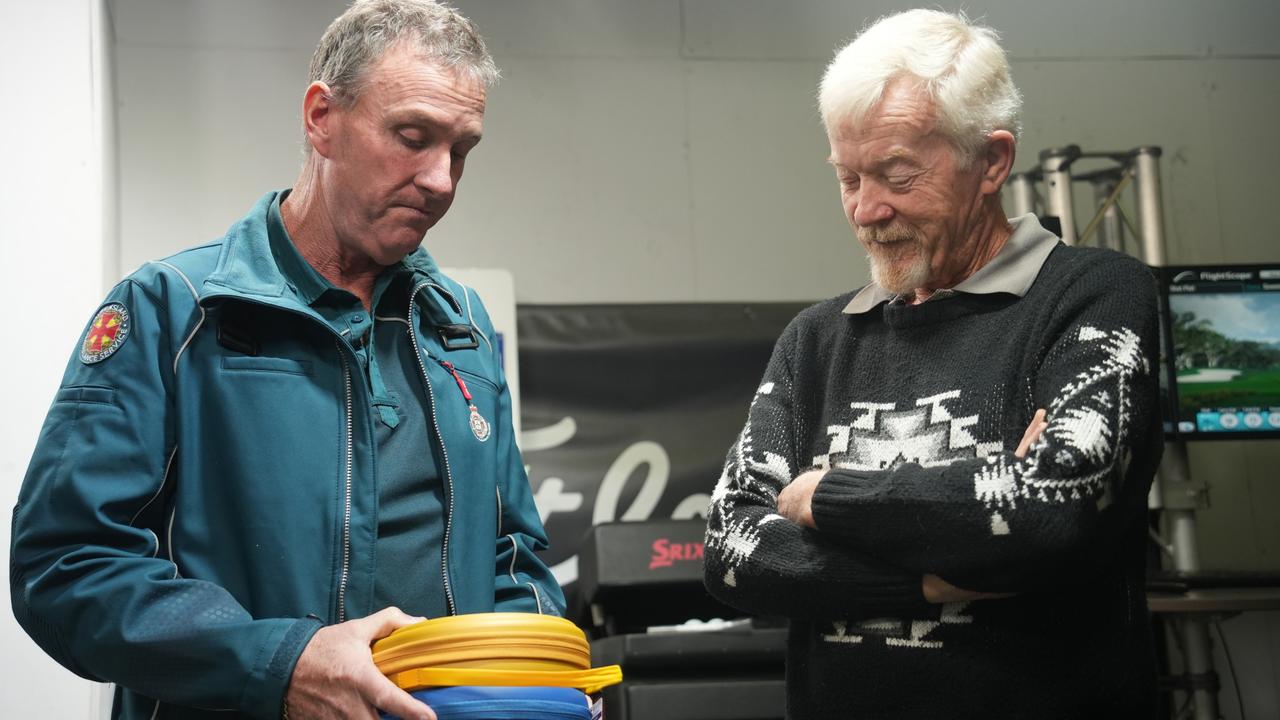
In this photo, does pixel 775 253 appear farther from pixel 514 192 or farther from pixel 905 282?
pixel 905 282

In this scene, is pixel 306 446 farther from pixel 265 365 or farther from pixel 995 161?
pixel 995 161

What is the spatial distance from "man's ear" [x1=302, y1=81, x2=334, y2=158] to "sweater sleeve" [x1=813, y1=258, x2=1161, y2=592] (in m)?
0.73

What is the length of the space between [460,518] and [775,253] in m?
3.44

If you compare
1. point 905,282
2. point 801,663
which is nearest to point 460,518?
point 801,663

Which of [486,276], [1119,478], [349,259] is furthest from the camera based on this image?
[486,276]

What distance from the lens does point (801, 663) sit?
1.56 metres

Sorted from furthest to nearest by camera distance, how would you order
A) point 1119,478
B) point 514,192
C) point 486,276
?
point 514,192 < point 486,276 < point 1119,478

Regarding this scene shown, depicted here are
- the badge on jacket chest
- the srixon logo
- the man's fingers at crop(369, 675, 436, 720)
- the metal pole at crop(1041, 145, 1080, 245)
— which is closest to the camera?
the man's fingers at crop(369, 675, 436, 720)

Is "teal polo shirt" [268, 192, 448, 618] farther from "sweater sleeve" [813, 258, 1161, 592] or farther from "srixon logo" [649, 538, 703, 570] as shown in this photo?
"srixon logo" [649, 538, 703, 570]

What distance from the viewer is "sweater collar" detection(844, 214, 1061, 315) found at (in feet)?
5.08

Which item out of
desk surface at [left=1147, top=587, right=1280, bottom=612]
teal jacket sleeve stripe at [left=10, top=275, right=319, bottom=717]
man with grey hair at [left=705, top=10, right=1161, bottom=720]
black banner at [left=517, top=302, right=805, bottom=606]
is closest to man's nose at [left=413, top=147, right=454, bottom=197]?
teal jacket sleeve stripe at [left=10, top=275, right=319, bottom=717]

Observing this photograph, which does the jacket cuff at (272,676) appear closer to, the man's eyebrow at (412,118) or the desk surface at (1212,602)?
the man's eyebrow at (412,118)

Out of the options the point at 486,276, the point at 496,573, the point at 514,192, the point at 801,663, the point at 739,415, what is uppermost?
the point at 514,192

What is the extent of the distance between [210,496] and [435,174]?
0.46 m
